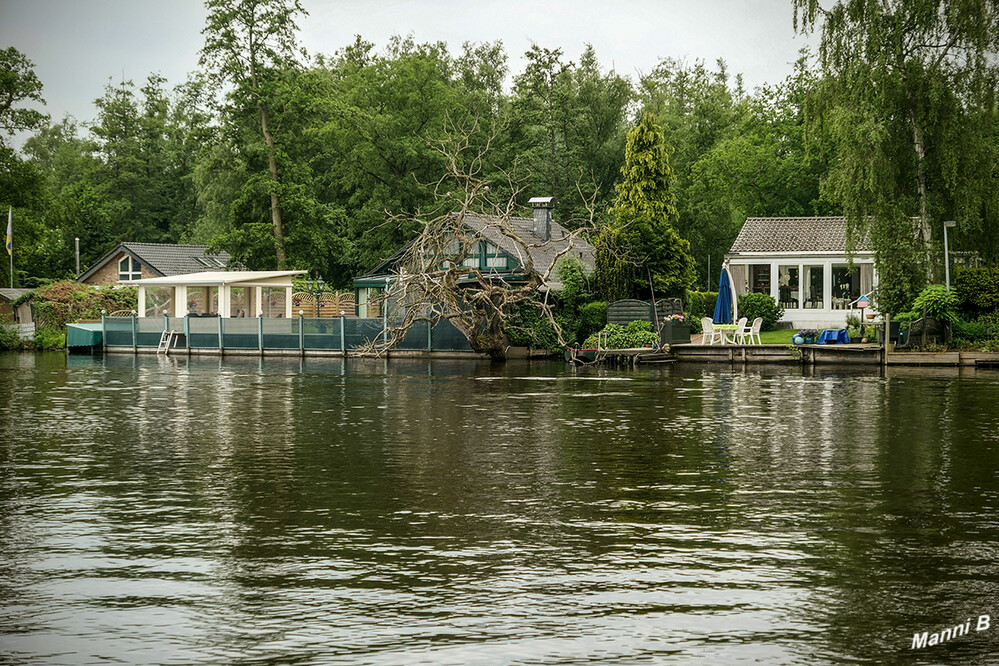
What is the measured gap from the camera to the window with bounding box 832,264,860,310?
4494 centimetres

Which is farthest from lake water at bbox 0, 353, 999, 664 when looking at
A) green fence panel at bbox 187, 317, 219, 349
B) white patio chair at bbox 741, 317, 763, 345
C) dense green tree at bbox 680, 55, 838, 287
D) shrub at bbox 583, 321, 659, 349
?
dense green tree at bbox 680, 55, 838, 287

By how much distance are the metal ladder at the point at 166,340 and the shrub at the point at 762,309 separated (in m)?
24.5

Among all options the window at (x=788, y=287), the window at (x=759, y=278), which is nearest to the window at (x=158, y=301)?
the window at (x=759, y=278)

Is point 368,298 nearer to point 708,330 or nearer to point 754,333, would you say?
point 708,330

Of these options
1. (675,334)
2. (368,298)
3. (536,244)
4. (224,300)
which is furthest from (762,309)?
(224,300)

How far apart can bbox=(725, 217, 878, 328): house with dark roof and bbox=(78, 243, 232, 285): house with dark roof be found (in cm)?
3338

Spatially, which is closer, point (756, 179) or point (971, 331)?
point (971, 331)

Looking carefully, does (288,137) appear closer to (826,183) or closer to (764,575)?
(826,183)

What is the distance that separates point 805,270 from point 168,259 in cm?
4010

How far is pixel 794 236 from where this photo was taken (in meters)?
47.2

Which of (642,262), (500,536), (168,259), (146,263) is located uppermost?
(168,259)

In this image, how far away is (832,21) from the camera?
3569 centimetres

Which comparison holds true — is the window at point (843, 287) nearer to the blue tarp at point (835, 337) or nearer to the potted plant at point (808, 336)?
the potted plant at point (808, 336)

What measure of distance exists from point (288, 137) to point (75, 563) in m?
51.5
